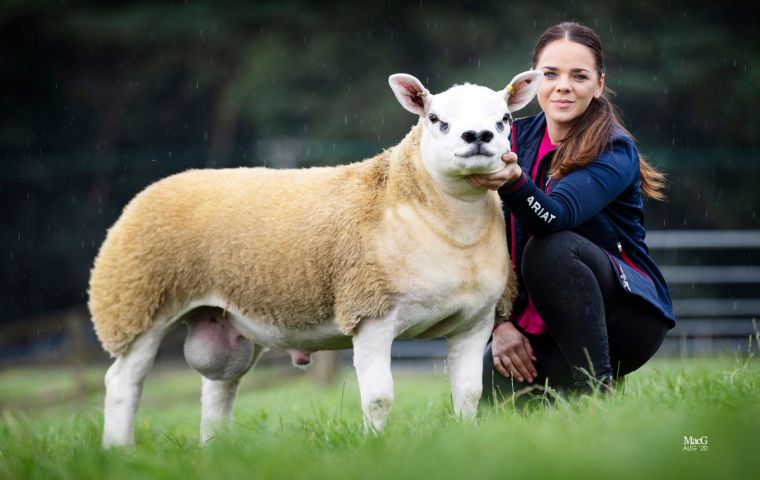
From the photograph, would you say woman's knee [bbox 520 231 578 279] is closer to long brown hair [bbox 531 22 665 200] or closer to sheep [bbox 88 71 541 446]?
sheep [bbox 88 71 541 446]

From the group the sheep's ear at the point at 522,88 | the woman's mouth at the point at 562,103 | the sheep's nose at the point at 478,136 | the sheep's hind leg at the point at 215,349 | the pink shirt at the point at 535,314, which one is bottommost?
the sheep's hind leg at the point at 215,349

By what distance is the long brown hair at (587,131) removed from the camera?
358cm

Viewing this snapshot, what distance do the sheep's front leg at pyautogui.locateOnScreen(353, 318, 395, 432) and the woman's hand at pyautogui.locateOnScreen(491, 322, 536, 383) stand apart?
1.86 ft

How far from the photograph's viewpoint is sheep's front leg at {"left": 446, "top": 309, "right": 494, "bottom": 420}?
3523mm

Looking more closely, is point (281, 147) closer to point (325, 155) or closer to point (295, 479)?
point (325, 155)

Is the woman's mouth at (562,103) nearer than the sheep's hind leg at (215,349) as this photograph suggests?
Yes

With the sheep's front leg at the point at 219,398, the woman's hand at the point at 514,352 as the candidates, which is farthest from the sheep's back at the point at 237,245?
the woman's hand at the point at 514,352

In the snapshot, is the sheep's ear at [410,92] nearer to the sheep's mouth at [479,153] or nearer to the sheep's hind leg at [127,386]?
the sheep's mouth at [479,153]

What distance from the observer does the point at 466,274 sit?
11.2 feet

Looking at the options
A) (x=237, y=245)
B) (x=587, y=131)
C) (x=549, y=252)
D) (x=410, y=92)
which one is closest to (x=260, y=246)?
(x=237, y=245)

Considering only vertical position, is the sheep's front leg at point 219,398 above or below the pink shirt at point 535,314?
below

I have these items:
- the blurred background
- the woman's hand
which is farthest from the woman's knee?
the blurred background

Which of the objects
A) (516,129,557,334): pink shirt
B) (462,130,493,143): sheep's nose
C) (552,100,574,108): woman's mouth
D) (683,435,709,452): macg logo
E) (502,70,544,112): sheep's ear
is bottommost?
(683,435,709,452): macg logo

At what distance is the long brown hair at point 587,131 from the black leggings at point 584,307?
0.28 metres
